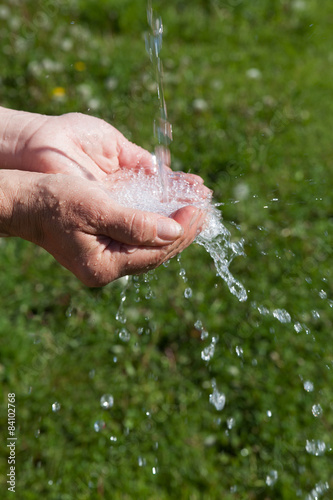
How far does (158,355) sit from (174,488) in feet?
1.68

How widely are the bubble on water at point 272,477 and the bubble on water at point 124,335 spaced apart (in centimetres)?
73

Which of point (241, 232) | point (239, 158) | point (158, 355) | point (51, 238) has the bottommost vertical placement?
point (158, 355)

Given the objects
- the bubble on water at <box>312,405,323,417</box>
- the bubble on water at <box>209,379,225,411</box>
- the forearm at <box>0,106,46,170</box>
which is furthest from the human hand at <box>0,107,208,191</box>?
the bubble on water at <box>312,405,323,417</box>

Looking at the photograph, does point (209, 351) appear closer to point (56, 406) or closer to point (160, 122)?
point (56, 406)

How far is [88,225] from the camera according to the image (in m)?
1.31

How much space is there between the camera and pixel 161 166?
1726 mm

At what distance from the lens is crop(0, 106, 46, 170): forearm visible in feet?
5.38

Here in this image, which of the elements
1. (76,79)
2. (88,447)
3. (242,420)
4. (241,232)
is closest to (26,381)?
(88,447)

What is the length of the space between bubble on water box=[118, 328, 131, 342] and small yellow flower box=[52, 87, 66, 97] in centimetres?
146

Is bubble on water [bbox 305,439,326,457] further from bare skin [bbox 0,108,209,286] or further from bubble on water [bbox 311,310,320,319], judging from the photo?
bare skin [bbox 0,108,209,286]

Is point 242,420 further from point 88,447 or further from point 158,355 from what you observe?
point 88,447

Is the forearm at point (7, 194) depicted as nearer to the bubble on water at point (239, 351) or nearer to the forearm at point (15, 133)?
the forearm at point (15, 133)

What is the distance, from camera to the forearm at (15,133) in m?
1.64

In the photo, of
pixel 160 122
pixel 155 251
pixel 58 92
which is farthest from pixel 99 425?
pixel 58 92
